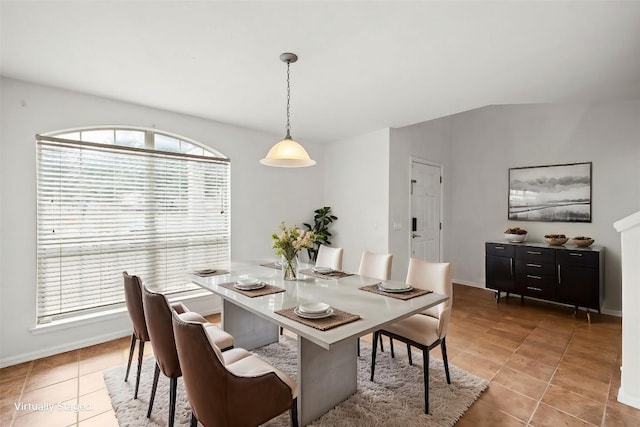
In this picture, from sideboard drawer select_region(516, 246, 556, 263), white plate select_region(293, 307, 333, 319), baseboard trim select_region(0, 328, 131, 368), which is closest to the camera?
white plate select_region(293, 307, 333, 319)

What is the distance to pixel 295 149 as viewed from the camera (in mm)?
2449

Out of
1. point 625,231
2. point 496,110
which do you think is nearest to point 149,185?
point 625,231

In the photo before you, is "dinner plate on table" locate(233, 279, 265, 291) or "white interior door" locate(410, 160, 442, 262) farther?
"white interior door" locate(410, 160, 442, 262)

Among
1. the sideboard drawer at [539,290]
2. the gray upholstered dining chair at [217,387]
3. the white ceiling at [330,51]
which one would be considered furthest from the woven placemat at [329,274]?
the sideboard drawer at [539,290]

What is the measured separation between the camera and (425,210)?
499 cm

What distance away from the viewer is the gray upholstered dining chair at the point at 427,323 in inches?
83.7

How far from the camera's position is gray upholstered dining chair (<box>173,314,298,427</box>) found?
1.27 m

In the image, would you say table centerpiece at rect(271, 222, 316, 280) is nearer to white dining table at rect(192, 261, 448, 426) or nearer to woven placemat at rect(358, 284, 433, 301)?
white dining table at rect(192, 261, 448, 426)

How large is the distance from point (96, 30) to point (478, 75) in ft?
9.23

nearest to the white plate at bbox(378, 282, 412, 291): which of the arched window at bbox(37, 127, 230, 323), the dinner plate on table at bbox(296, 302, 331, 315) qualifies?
the dinner plate on table at bbox(296, 302, 331, 315)

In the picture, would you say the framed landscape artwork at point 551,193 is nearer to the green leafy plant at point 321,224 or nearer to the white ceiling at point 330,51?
the white ceiling at point 330,51

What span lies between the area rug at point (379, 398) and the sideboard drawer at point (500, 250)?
2.44 metres

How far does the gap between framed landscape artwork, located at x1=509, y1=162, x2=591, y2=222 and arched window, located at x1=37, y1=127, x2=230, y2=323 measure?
14.2 ft

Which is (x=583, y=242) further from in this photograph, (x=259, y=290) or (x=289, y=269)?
(x=259, y=290)
